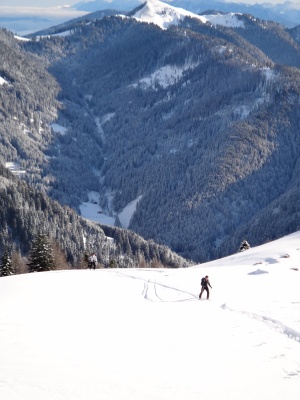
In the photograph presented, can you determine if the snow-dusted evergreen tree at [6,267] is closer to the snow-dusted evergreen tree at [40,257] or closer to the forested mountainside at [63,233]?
the snow-dusted evergreen tree at [40,257]

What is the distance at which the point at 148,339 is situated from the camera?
29.8 meters

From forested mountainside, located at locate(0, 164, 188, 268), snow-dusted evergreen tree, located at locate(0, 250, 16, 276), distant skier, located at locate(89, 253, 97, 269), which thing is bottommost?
distant skier, located at locate(89, 253, 97, 269)

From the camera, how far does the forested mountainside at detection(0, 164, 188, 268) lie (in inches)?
5443

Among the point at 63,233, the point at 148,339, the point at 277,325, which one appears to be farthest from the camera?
the point at 63,233

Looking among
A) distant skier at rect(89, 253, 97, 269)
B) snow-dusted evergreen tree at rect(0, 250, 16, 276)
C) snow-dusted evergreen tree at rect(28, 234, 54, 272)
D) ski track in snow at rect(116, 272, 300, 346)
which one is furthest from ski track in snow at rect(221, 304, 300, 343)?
snow-dusted evergreen tree at rect(0, 250, 16, 276)

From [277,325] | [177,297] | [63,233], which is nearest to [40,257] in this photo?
[177,297]

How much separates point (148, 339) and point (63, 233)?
118117mm

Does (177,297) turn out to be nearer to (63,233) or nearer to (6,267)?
(6,267)

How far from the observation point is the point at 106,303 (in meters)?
39.5

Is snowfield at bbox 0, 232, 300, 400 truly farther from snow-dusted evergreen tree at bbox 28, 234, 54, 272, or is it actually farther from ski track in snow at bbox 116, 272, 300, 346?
snow-dusted evergreen tree at bbox 28, 234, 54, 272

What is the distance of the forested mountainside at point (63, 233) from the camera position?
138250 mm

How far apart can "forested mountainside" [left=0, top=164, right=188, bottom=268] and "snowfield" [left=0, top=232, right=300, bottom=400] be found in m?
86.9

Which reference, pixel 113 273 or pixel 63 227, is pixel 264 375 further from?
pixel 63 227

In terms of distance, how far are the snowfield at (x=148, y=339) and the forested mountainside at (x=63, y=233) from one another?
86859 mm
